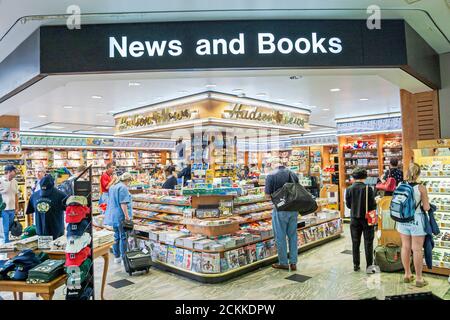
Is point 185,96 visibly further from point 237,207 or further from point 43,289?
point 43,289

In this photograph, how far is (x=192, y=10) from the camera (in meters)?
3.06

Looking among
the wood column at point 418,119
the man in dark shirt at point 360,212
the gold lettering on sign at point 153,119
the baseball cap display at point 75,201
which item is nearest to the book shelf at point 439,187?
the wood column at point 418,119

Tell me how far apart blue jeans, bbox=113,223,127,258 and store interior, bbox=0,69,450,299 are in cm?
26

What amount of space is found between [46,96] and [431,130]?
274 inches

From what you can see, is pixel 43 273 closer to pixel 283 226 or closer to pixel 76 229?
pixel 76 229

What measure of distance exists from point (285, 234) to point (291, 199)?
25.6 inches

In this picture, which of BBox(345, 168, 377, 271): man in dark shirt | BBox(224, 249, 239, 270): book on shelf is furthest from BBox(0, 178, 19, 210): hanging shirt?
BBox(345, 168, 377, 271): man in dark shirt

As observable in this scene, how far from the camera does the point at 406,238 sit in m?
4.18

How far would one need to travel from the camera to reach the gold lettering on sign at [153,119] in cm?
675

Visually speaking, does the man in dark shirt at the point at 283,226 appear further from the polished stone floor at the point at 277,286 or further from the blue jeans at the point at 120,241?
the blue jeans at the point at 120,241

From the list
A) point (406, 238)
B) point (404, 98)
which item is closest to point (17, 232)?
point (406, 238)

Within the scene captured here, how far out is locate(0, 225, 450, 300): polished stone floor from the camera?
407cm

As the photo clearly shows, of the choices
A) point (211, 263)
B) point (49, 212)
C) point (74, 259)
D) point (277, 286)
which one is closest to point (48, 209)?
point (49, 212)

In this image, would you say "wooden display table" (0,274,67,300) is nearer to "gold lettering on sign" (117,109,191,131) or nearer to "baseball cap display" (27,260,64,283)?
"baseball cap display" (27,260,64,283)
